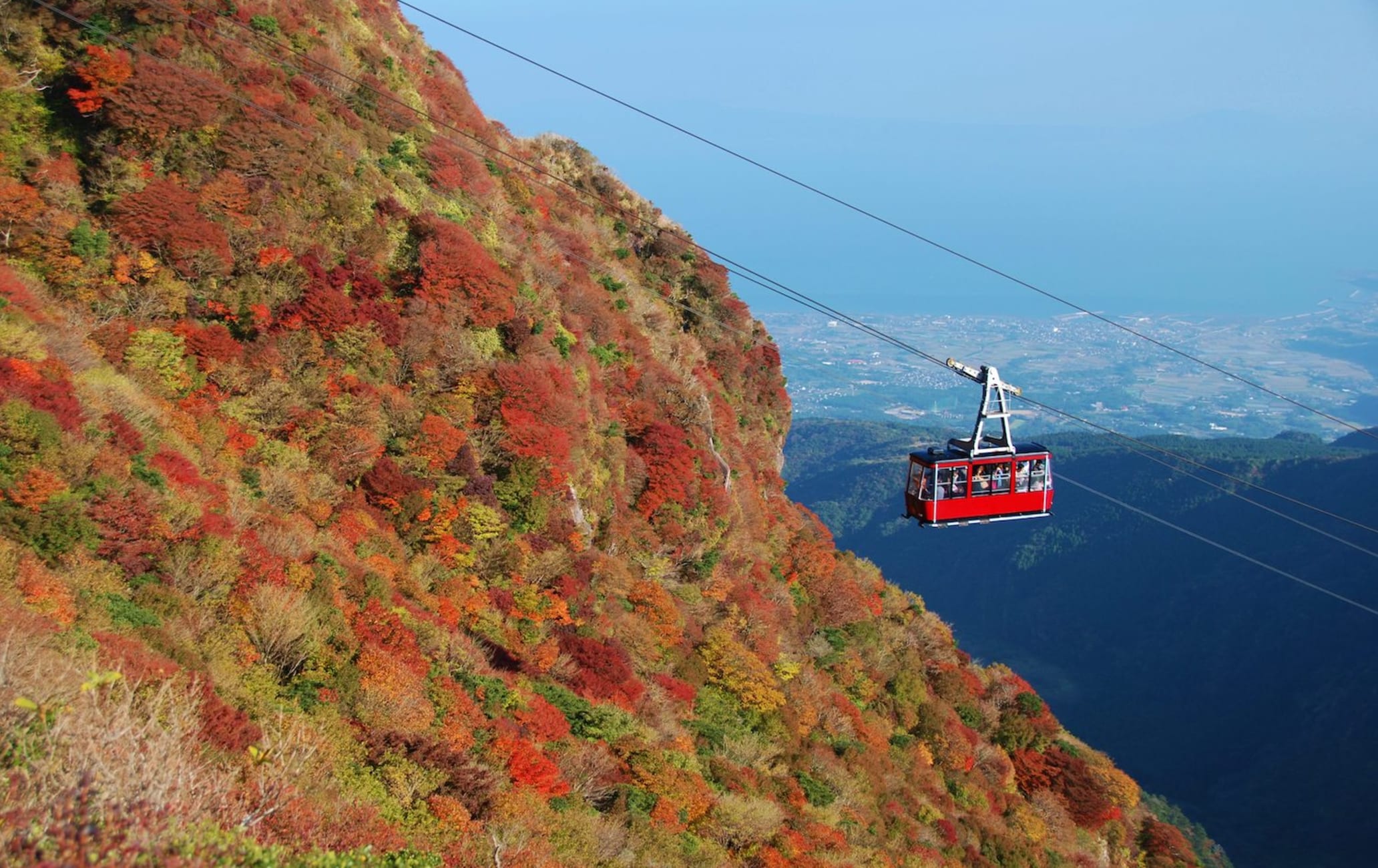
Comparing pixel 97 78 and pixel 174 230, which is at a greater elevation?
pixel 97 78

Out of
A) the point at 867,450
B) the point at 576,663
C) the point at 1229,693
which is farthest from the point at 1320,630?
the point at 576,663

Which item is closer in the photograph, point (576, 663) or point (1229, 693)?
point (576, 663)

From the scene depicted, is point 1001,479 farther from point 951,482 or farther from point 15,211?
point 15,211

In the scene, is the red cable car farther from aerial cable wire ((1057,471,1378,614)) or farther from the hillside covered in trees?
aerial cable wire ((1057,471,1378,614))

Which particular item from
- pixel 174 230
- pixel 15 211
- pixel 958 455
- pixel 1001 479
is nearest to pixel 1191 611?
pixel 1001 479

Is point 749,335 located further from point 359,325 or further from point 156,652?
point 156,652
